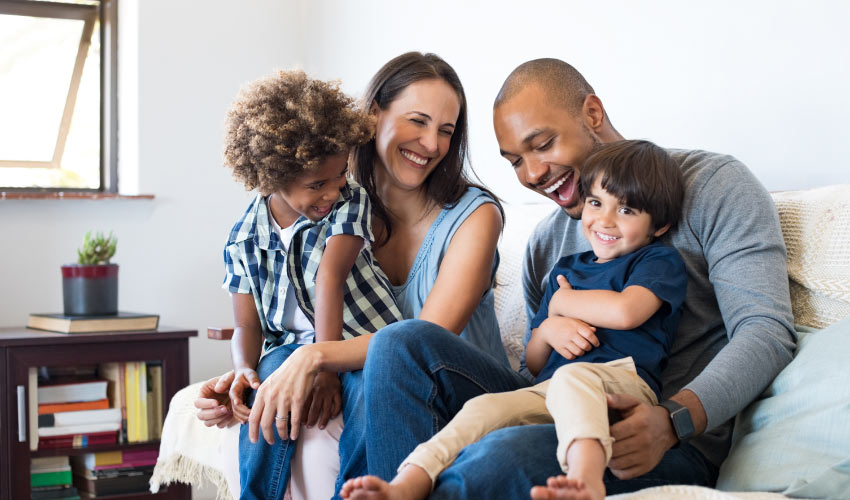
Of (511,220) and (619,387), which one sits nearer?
(619,387)

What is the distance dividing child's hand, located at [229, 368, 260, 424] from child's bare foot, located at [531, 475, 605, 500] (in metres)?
0.72

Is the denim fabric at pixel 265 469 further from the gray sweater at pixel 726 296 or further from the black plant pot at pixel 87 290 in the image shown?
the black plant pot at pixel 87 290

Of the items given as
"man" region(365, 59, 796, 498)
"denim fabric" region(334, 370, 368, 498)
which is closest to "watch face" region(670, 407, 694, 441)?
"man" region(365, 59, 796, 498)

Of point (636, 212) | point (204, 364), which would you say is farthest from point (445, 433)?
point (204, 364)

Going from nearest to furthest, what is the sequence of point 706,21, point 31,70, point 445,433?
1. point 445,433
2. point 706,21
3. point 31,70

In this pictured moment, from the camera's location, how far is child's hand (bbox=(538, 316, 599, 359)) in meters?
1.33

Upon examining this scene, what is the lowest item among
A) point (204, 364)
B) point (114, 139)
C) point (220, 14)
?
point (204, 364)

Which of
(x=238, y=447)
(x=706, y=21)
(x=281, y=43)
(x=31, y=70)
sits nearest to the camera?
(x=238, y=447)

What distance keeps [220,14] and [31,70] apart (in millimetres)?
729

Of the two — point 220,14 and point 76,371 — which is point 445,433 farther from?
point 220,14

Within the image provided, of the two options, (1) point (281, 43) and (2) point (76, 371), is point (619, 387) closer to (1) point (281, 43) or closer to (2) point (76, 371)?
(2) point (76, 371)

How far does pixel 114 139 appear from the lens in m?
3.37

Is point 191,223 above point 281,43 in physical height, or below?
below

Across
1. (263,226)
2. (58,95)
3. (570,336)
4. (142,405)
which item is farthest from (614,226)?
(58,95)
